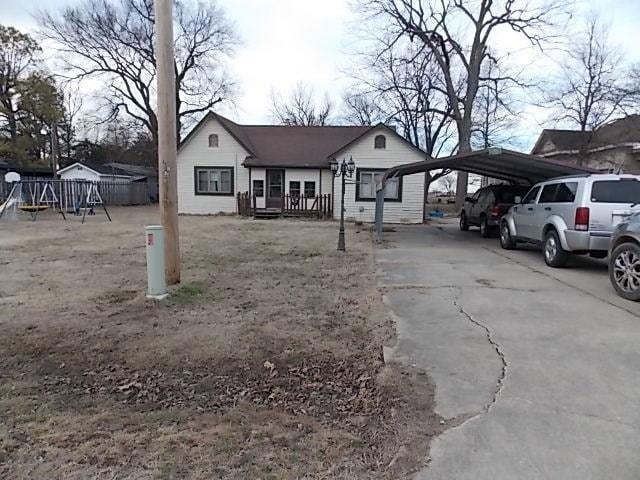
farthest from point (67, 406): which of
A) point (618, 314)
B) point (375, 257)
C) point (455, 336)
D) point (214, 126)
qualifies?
point (214, 126)

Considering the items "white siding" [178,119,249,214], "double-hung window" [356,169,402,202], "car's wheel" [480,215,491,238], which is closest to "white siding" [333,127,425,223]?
"double-hung window" [356,169,402,202]

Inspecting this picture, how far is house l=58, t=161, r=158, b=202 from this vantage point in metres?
34.1

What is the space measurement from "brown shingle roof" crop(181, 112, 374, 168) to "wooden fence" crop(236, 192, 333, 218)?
167cm

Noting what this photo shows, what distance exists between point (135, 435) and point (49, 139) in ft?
143

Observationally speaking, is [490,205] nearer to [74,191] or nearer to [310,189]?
[310,189]

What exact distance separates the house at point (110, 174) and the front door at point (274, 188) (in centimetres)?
1575

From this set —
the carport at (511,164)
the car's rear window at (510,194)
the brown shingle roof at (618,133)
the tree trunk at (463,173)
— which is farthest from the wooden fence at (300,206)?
the brown shingle roof at (618,133)

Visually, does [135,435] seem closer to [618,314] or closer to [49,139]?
[618,314]

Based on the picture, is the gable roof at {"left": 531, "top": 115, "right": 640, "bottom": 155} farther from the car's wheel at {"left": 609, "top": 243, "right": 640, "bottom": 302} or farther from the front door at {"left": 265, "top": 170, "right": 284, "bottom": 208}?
the car's wheel at {"left": 609, "top": 243, "right": 640, "bottom": 302}

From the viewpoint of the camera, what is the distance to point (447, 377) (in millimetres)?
3533

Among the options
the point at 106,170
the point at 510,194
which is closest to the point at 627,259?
the point at 510,194

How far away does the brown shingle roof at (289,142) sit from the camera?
2242cm

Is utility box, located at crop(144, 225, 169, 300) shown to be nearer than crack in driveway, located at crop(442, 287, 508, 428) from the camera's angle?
No

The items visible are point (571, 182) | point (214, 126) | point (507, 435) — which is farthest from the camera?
point (214, 126)
